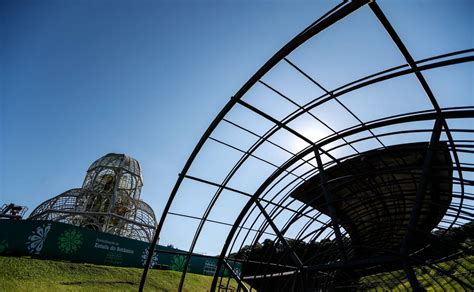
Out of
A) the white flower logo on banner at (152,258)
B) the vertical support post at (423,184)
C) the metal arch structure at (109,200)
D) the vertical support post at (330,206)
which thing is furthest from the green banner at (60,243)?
the vertical support post at (423,184)

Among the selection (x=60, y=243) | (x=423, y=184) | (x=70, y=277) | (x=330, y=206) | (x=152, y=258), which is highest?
(x=423, y=184)

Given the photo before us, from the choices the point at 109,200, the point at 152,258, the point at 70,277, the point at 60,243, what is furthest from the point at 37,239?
the point at 109,200

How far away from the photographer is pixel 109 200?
35.4 metres

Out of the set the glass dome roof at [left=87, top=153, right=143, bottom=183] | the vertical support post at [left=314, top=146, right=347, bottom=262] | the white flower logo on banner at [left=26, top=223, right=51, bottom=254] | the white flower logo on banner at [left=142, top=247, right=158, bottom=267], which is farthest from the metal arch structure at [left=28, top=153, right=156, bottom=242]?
the vertical support post at [left=314, top=146, right=347, bottom=262]

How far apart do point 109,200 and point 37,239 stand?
54.3ft

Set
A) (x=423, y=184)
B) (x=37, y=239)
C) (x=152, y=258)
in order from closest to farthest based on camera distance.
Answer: (x=423, y=184), (x=37, y=239), (x=152, y=258)

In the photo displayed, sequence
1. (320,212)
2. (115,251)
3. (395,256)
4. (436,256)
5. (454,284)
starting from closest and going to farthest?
(395,256) → (320,212) → (436,256) → (454,284) → (115,251)

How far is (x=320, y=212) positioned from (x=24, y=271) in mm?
18350

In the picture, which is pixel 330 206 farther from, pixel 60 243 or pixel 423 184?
pixel 60 243

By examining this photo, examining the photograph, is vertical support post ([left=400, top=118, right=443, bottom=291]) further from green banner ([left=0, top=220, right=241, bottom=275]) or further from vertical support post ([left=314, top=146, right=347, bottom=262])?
green banner ([left=0, top=220, right=241, bottom=275])

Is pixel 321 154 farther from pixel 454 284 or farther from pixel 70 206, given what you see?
pixel 70 206

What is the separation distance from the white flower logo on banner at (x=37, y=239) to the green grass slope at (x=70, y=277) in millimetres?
1240

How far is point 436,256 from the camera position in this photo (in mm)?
17641

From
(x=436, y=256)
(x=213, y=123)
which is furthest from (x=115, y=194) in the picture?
(x=436, y=256)
